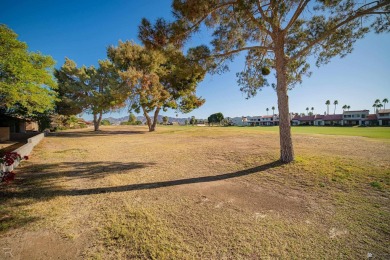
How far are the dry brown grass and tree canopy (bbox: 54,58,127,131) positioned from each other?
22.7 metres

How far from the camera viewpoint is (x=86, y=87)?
1216 inches

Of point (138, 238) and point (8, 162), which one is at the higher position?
point (8, 162)

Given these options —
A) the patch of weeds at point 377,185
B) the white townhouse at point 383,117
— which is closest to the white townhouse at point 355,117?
the white townhouse at point 383,117

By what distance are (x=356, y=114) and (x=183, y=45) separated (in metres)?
96.8

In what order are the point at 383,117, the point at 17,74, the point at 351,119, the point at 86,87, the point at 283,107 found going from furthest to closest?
the point at 351,119, the point at 383,117, the point at 86,87, the point at 17,74, the point at 283,107

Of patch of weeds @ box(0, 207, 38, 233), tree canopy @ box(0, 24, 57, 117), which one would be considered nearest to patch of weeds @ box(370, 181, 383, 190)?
patch of weeds @ box(0, 207, 38, 233)

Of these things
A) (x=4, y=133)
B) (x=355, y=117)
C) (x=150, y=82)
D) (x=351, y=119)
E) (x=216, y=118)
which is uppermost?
(x=150, y=82)

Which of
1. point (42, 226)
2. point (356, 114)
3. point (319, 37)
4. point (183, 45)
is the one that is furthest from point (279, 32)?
point (356, 114)

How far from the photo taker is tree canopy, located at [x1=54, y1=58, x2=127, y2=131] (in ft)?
91.7

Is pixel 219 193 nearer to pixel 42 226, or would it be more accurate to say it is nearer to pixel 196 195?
pixel 196 195

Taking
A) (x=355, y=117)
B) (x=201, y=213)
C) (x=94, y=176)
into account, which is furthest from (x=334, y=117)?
(x=94, y=176)

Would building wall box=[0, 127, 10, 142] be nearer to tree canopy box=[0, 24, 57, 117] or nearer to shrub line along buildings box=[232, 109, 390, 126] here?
Answer: tree canopy box=[0, 24, 57, 117]

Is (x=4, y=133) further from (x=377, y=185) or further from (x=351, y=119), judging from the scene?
(x=351, y=119)

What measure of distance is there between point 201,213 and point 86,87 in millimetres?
34124
